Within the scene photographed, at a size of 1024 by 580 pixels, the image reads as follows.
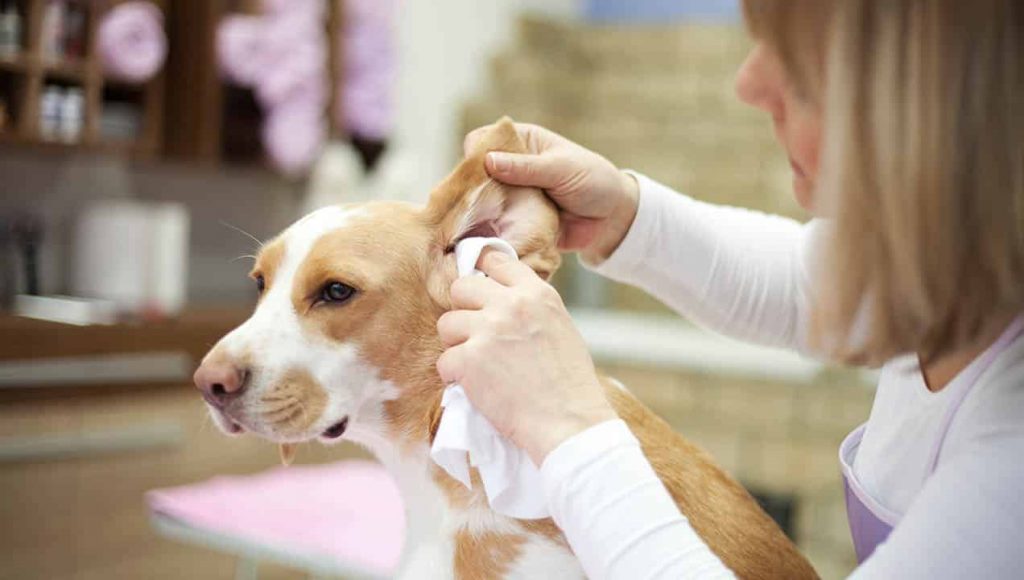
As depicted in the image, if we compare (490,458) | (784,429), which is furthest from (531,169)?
(784,429)

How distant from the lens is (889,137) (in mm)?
609

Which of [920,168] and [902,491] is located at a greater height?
[920,168]

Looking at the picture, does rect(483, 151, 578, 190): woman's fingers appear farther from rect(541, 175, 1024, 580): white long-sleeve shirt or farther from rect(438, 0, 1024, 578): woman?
rect(541, 175, 1024, 580): white long-sleeve shirt

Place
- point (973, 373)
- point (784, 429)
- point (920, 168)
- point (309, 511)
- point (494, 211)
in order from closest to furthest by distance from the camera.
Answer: point (920, 168) → point (973, 373) → point (494, 211) → point (309, 511) → point (784, 429)

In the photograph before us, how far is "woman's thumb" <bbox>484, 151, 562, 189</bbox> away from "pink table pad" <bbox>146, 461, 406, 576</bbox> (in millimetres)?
674

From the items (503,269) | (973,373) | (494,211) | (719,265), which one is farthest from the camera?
(719,265)

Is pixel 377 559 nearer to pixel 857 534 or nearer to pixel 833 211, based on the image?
pixel 857 534

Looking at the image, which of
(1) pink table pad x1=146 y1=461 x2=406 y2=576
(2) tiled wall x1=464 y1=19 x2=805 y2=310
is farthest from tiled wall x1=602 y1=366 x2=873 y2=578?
(1) pink table pad x1=146 y1=461 x2=406 y2=576

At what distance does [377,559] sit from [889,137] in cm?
111

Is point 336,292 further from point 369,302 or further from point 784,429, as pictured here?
point 784,429

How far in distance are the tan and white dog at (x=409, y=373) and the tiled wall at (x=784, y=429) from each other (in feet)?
8.32

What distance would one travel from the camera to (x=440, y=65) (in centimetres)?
429

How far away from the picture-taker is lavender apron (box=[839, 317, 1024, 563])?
70 cm

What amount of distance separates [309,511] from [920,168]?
1379 millimetres
